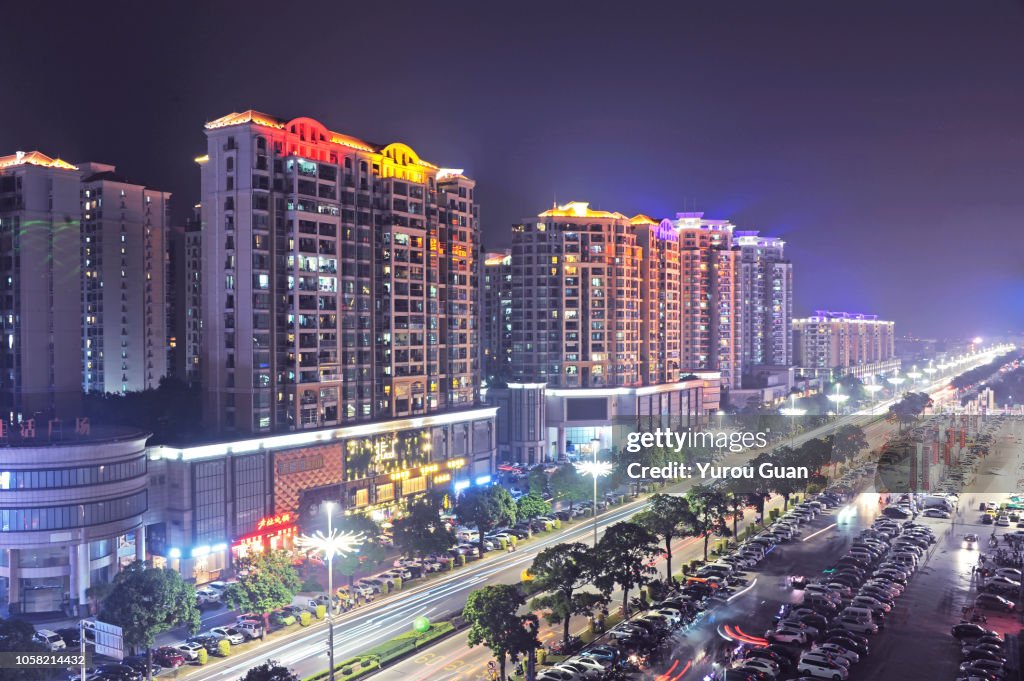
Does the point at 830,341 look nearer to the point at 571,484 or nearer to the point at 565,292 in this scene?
the point at 565,292

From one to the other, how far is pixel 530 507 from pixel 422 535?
989 cm

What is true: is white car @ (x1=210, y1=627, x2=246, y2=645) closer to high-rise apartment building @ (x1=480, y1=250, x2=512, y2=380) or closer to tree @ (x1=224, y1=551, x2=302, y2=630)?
tree @ (x1=224, y1=551, x2=302, y2=630)

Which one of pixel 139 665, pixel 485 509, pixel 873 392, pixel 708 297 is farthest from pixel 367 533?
pixel 873 392

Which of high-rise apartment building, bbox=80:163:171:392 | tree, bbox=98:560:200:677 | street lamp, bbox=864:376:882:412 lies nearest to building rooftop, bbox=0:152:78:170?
high-rise apartment building, bbox=80:163:171:392

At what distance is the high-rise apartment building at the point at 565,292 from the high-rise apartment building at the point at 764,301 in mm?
43152

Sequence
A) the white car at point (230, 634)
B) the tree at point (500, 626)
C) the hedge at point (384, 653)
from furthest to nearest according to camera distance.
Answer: the white car at point (230, 634), the hedge at point (384, 653), the tree at point (500, 626)

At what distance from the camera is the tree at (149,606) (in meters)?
28.7

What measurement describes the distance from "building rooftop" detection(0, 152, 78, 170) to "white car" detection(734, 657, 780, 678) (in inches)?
2016

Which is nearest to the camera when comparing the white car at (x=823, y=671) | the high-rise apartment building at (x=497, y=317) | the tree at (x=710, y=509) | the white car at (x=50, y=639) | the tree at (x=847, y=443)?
the white car at (x=823, y=671)

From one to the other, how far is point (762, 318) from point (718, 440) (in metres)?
63.6

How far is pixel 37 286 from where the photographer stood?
173ft

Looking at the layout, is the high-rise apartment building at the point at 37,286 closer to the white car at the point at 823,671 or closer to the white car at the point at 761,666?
the white car at the point at 761,666

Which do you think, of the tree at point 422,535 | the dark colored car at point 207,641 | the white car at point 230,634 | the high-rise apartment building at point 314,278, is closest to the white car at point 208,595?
the white car at point 230,634

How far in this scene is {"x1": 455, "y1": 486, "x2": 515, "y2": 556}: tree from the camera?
4519cm
